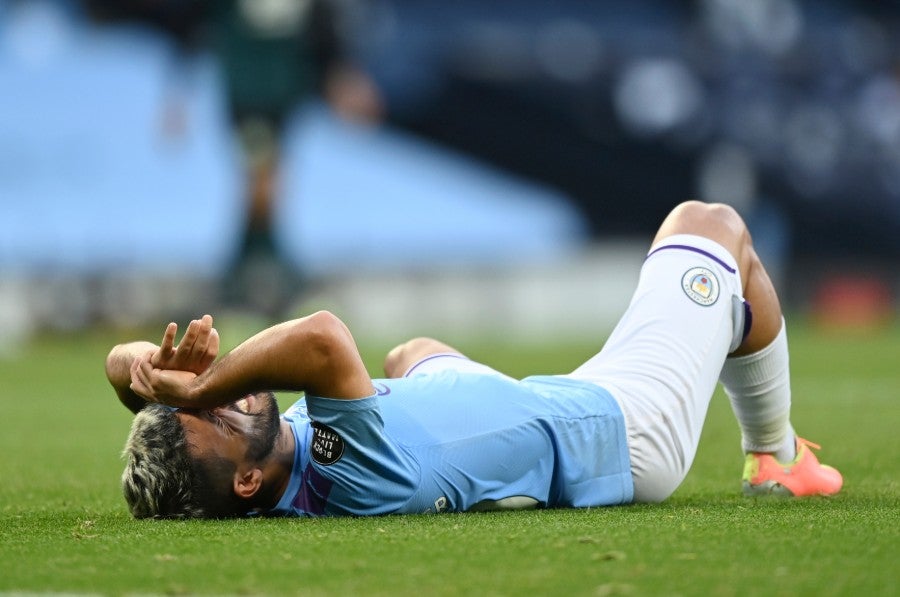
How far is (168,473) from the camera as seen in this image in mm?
3350

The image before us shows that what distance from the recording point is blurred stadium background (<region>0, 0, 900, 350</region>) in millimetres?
17156

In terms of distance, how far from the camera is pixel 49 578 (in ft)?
9.03

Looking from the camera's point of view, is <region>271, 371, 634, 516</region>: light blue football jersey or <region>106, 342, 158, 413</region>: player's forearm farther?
<region>106, 342, 158, 413</region>: player's forearm

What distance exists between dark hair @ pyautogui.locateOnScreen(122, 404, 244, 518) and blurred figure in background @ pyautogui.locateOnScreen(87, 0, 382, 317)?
13.7 metres

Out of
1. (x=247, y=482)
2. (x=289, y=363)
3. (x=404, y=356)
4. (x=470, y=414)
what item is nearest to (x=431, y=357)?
(x=404, y=356)

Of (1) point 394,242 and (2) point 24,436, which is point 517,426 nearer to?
(2) point 24,436

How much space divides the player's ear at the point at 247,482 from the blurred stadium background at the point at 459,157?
13654 mm

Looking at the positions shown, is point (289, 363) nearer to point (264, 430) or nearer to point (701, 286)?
point (264, 430)

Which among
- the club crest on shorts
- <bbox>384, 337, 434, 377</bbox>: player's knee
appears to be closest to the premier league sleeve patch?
<bbox>384, 337, 434, 377</bbox>: player's knee

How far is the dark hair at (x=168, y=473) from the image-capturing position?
3.31 metres

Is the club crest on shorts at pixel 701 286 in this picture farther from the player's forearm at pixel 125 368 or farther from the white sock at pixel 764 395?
the player's forearm at pixel 125 368

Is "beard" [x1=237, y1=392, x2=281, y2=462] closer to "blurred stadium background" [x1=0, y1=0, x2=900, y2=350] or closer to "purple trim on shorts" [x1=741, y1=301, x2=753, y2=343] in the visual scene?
"purple trim on shorts" [x1=741, y1=301, x2=753, y2=343]

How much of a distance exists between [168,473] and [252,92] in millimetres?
14273

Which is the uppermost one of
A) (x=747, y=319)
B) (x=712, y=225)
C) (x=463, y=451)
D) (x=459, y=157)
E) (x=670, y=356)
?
(x=459, y=157)
